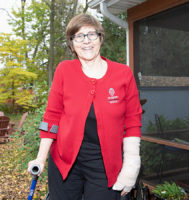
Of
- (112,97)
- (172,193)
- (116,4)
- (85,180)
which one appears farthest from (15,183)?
(112,97)

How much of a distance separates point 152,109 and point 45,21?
24901 millimetres

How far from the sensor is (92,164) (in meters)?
1.72

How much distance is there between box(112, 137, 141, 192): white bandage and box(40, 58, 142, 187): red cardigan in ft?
0.12

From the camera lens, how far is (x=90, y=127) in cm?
173

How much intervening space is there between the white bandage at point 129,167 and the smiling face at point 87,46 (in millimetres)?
575

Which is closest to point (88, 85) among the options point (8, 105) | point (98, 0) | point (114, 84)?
point (114, 84)

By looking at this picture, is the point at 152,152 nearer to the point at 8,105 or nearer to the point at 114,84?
the point at 114,84

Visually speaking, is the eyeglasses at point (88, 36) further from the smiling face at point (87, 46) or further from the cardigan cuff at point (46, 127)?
the cardigan cuff at point (46, 127)

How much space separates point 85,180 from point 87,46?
0.85 metres

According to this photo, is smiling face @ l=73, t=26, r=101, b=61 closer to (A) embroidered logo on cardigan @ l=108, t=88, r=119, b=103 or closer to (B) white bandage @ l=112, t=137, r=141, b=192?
(A) embroidered logo on cardigan @ l=108, t=88, r=119, b=103

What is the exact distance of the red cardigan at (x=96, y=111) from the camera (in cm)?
170

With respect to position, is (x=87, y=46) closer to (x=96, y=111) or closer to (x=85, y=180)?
(x=96, y=111)

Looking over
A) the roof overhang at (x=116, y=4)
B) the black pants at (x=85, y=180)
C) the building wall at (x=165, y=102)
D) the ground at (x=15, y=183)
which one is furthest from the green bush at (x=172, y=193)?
the roof overhang at (x=116, y=4)

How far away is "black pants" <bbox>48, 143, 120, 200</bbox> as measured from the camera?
1721 millimetres
